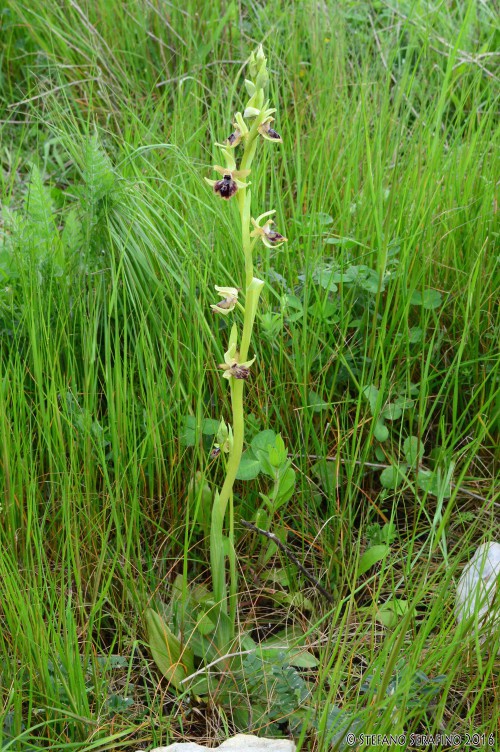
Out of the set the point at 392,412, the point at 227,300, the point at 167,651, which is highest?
the point at 227,300

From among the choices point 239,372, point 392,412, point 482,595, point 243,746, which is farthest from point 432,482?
point 243,746

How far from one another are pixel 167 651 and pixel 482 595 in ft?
2.26

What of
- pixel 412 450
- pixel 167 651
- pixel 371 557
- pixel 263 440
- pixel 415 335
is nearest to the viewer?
pixel 167 651

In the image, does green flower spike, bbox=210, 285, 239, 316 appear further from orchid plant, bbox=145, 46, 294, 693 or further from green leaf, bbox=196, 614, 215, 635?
green leaf, bbox=196, 614, 215, 635

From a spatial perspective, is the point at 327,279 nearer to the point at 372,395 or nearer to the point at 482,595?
the point at 372,395

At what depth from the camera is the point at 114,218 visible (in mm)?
2092

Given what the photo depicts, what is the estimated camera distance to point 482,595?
1.58 meters

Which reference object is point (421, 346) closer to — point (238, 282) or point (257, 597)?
point (238, 282)

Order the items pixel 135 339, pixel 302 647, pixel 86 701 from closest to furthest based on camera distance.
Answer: pixel 86 701, pixel 302 647, pixel 135 339

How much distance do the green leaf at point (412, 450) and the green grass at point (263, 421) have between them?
0.12 feet

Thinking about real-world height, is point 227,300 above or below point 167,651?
above

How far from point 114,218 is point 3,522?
0.91 m

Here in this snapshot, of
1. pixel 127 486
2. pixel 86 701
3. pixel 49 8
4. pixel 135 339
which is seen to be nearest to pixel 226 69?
pixel 49 8

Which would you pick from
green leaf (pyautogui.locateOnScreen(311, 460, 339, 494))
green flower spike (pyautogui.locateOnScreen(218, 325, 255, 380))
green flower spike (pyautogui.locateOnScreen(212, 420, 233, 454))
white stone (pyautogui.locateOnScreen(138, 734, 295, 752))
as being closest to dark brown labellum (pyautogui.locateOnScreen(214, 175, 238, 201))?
green flower spike (pyautogui.locateOnScreen(218, 325, 255, 380))
